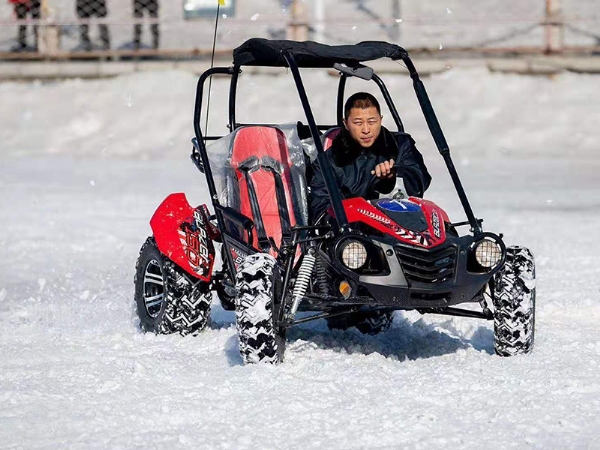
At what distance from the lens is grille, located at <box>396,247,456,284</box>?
5918 millimetres

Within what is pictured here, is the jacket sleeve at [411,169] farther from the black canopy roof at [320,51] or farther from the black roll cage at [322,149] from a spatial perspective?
the black canopy roof at [320,51]

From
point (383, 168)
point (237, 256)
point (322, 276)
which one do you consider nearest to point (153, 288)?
point (237, 256)

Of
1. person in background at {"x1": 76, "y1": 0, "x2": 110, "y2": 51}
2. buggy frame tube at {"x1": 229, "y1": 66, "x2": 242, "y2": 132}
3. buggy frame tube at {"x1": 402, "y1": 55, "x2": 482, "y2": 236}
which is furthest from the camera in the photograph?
person in background at {"x1": 76, "y1": 0, "x2": 110, "y2": 51}

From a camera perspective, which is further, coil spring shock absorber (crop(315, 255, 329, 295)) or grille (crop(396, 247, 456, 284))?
coil spring shock absorber (crop(315, 255, 329, 295))

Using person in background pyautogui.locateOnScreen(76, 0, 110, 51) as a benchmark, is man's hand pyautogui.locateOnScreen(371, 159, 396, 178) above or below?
below

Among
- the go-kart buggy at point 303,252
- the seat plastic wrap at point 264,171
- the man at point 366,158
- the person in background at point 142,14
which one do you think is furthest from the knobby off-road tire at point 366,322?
the person in background at point 142,14

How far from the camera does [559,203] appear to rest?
13875 millimetres

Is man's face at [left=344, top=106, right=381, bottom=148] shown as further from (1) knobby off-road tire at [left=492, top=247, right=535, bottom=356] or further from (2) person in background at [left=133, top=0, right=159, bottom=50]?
(2) person in background at [left=133, top=0, right=159, bottom=50]

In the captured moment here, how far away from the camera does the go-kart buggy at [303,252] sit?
5.95m

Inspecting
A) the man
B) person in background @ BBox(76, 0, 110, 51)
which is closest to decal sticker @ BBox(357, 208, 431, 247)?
Result: the man

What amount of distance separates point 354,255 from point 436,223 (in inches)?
22.2

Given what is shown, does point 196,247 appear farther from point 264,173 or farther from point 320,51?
point 320,51

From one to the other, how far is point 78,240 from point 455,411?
667 cm

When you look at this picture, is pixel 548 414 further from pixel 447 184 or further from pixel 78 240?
pixel 447 184
